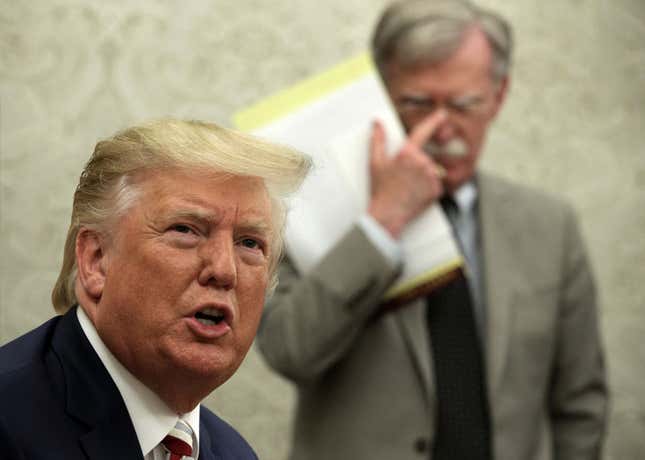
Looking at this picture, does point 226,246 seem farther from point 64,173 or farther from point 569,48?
point 569,48

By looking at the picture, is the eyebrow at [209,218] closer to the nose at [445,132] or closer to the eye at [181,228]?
the eye at [181,228]

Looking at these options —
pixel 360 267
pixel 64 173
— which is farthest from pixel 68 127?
pixel 360 267

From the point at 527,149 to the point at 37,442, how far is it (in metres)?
1.46

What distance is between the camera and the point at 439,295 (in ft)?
Answer: 3.77

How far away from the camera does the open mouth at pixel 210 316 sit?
0.39 meters

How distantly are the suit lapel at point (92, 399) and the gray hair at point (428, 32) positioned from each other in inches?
31.8

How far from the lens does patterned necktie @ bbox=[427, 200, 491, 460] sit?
111 centimetres

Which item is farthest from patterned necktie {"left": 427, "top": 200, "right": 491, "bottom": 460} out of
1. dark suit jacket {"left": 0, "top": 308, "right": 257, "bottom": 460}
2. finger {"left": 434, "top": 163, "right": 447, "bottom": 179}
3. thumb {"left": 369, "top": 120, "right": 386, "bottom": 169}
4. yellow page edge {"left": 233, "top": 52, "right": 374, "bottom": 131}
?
dark suit jacket {"left": 0, "top": 308, "right": 257, "bottom": 460}

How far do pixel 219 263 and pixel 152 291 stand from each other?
1.1 inches

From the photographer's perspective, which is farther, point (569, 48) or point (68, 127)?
point (569, 48)

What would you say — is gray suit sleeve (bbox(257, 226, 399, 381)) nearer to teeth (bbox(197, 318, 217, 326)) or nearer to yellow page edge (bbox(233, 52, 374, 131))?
yellow page edge (bbox(233, 52, 374, 131))

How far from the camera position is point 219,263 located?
387 millimetres

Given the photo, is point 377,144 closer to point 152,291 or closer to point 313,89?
point 313,89

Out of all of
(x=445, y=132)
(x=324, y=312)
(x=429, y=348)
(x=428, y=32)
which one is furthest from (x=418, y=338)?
(x=428, y=32)
